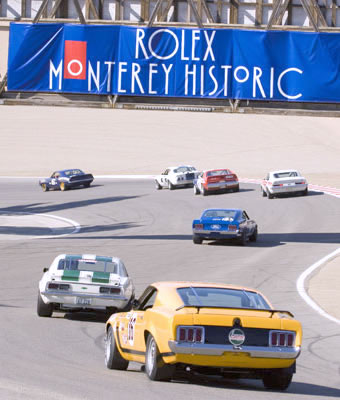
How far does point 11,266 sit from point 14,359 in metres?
15.0

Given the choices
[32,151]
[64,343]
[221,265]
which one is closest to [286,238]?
[221,265]

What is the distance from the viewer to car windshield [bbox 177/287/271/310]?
11289 mm

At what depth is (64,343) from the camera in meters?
14.6

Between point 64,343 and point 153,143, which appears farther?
point 153,143

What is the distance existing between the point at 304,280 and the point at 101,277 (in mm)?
8425

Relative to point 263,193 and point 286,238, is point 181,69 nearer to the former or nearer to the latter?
point 263,193

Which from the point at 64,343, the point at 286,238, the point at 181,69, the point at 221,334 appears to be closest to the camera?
the point at 221,334

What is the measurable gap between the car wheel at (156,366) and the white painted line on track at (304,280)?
303 inches

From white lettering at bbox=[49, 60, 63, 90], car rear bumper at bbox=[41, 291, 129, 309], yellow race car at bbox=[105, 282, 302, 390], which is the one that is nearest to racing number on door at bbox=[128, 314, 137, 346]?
yellow race car at bbox=[105, 282, 302, 390]

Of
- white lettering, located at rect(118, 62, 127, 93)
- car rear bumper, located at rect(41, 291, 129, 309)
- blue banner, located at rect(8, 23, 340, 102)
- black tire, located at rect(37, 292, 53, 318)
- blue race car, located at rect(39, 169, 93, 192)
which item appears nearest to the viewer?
car rear bumper, located at rect(41, 291, 129, 309)

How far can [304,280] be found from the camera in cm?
2502

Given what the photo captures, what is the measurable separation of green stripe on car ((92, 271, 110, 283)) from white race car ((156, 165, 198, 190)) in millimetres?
39918

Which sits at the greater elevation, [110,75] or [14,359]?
[110,75]

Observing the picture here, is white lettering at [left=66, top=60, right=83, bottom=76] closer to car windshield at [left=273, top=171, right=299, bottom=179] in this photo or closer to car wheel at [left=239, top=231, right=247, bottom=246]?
car windshield at [left=273, top=171, right=299, bottom=179]
